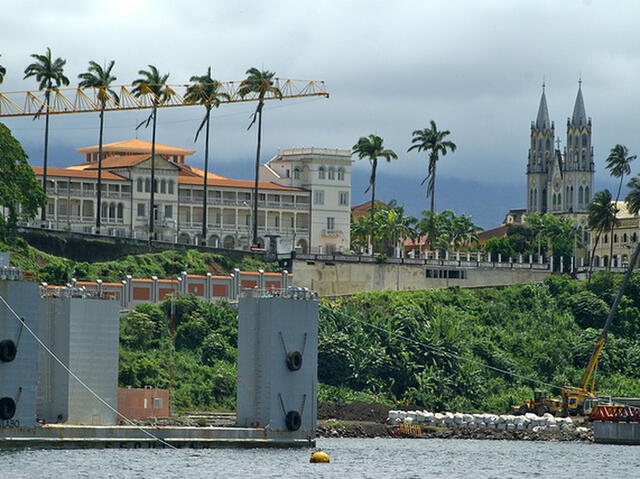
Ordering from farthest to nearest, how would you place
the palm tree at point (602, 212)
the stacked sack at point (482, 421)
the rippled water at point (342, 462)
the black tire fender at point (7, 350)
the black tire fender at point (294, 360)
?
the palm tree at point (602, 212) → the stacked sack at point (482, 421) → the black tire fender at point (294, 360) → the black tire fender at point (7, 350) → the rippled water at point (342, 462)

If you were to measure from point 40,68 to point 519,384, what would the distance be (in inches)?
2064

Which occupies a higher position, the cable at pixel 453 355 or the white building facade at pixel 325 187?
the white building facade at pixel 325 187

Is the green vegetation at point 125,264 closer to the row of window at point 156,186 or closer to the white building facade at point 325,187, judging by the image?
the row of window at point 156,186

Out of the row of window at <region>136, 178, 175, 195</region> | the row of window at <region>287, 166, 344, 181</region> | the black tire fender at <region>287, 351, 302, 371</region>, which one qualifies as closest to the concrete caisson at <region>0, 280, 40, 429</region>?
the black tire fender at <region>287, 351, 302, 371</region>

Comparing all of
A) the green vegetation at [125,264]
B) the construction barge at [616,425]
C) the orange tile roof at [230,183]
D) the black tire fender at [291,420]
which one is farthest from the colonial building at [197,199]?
the black tire fender at [291,420]

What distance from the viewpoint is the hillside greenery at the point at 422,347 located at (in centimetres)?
11400

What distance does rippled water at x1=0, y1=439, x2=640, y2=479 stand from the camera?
252 feet

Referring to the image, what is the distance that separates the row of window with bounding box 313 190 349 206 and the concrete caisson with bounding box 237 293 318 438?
88.8 meters

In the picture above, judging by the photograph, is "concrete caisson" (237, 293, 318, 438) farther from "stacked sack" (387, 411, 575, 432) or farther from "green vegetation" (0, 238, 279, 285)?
"green vegetation" (0, 238, 279, 285)

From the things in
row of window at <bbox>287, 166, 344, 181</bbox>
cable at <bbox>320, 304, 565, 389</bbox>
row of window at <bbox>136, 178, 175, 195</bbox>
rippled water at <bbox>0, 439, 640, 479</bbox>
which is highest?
row of window at <bbox>287, 166, 344, 181</bbox>

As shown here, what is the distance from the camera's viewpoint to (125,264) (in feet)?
439

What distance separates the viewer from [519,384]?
12750 cm

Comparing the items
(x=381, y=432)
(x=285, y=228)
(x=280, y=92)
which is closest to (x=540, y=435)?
(x=381, y=432)

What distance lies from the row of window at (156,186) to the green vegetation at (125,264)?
24.9m
